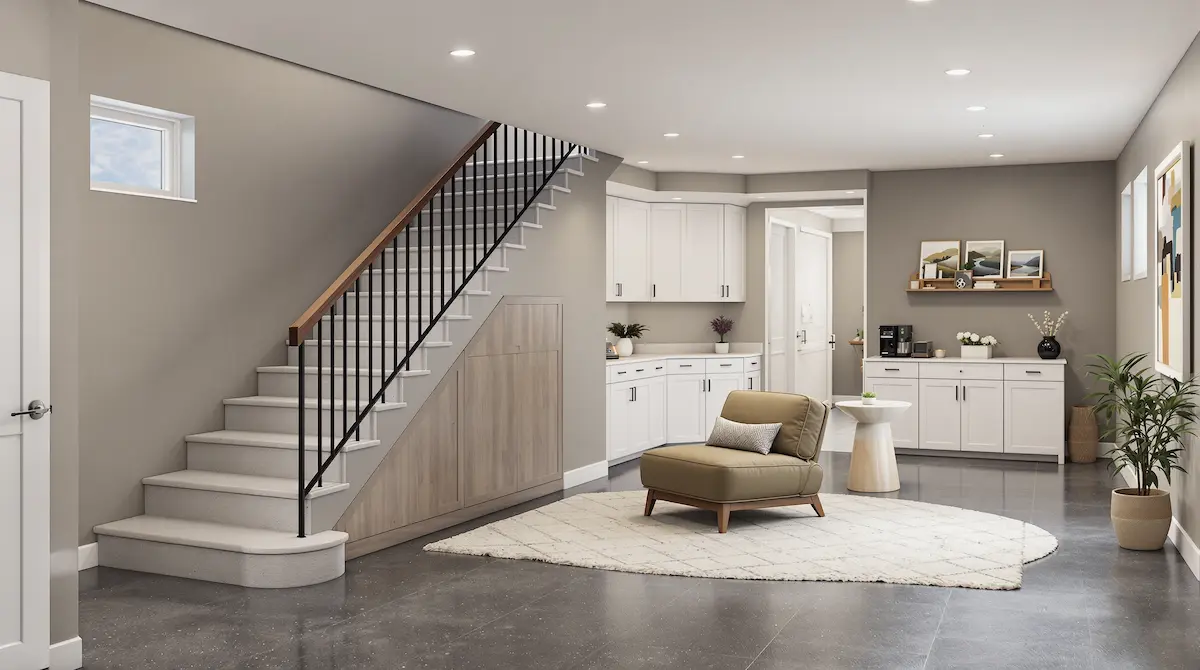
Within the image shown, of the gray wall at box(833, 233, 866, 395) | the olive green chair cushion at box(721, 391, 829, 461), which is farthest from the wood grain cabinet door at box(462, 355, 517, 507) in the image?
the gray wall at box(833, 233, 866, 395)

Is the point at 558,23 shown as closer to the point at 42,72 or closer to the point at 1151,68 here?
the point at 42,72

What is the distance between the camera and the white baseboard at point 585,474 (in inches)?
293

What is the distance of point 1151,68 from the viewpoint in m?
5.30

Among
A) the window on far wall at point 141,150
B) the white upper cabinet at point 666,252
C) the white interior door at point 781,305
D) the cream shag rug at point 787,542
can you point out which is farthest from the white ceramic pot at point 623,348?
the window on far wall at point 141,150

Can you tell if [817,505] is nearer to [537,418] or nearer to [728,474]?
[728,474]

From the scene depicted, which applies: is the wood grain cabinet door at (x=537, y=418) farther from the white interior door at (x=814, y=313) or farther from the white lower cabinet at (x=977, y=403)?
the white interior door at (x=814, y=313)

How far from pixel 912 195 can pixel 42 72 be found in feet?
24.1

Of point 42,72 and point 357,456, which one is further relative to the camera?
point 357,456

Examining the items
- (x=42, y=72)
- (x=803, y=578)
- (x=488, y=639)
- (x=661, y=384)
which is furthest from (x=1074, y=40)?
(x=661, y=384)

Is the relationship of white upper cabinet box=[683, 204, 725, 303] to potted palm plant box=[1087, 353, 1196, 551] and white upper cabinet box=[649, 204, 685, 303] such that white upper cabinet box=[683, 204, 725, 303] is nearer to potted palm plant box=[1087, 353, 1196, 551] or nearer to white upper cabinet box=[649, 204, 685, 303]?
white upper cabinet box=[649, 204, 685, 303]

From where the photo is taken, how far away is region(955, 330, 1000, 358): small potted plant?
8906mm

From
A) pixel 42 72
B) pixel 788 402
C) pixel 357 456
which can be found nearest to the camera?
pixel 42 72

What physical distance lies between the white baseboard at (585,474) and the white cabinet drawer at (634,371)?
0.76m

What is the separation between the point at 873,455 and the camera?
7.12 meters
